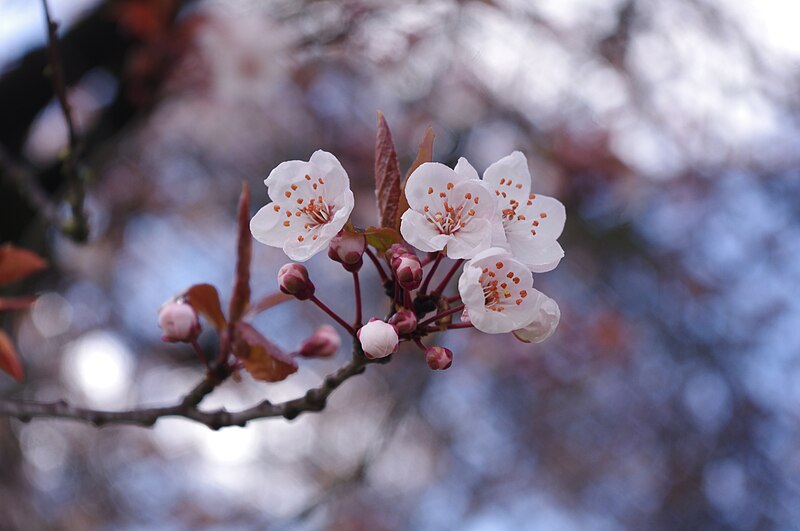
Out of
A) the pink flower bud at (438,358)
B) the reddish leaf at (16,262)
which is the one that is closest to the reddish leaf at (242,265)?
the pink flower bud at (438,358)

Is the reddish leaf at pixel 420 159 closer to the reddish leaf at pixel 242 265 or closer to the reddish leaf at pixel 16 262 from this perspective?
the reddish leaf at pixel 242 265

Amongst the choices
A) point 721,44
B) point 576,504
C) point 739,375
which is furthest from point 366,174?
point 576,504

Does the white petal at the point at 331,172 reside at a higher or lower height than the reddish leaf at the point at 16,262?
higher

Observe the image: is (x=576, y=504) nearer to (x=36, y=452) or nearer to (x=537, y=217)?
(x=36, y=452)

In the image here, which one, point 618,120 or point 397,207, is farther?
point 618,120

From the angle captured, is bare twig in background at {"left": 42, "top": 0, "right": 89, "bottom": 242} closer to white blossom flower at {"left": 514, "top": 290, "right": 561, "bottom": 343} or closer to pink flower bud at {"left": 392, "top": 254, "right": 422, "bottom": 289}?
pink flower bud at {"left": 392, "top": 254, "right": 422, "bottom": 289}

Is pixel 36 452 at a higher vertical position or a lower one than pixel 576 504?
higher

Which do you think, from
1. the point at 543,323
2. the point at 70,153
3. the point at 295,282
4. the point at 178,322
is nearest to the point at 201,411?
the point at 178,322
